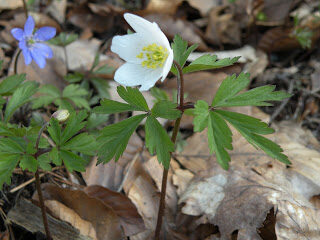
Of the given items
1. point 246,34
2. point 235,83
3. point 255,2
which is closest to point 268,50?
point 246,34

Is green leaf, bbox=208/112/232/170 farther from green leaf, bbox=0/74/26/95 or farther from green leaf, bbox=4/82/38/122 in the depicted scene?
green leaf, bbox=0/74/26/95

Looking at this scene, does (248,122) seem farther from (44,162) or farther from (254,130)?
(44,162)

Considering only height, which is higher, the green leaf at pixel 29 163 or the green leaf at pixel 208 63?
the green leaf at pixel 208 63

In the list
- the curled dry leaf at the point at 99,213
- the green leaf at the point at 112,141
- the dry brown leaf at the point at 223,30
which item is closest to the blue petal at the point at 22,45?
the curled dry leaf at the point at 99,213

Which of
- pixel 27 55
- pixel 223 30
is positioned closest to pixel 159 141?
pixel 27 55

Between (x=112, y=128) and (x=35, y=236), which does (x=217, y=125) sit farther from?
(x=35, y=236)

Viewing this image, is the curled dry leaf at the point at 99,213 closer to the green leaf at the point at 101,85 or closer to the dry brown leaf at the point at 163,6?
the green leaf at the point at 101,85

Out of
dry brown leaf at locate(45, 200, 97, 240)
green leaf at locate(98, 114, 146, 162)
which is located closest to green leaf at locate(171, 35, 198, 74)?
green leaf at locate(98, 114, 146, 162)
